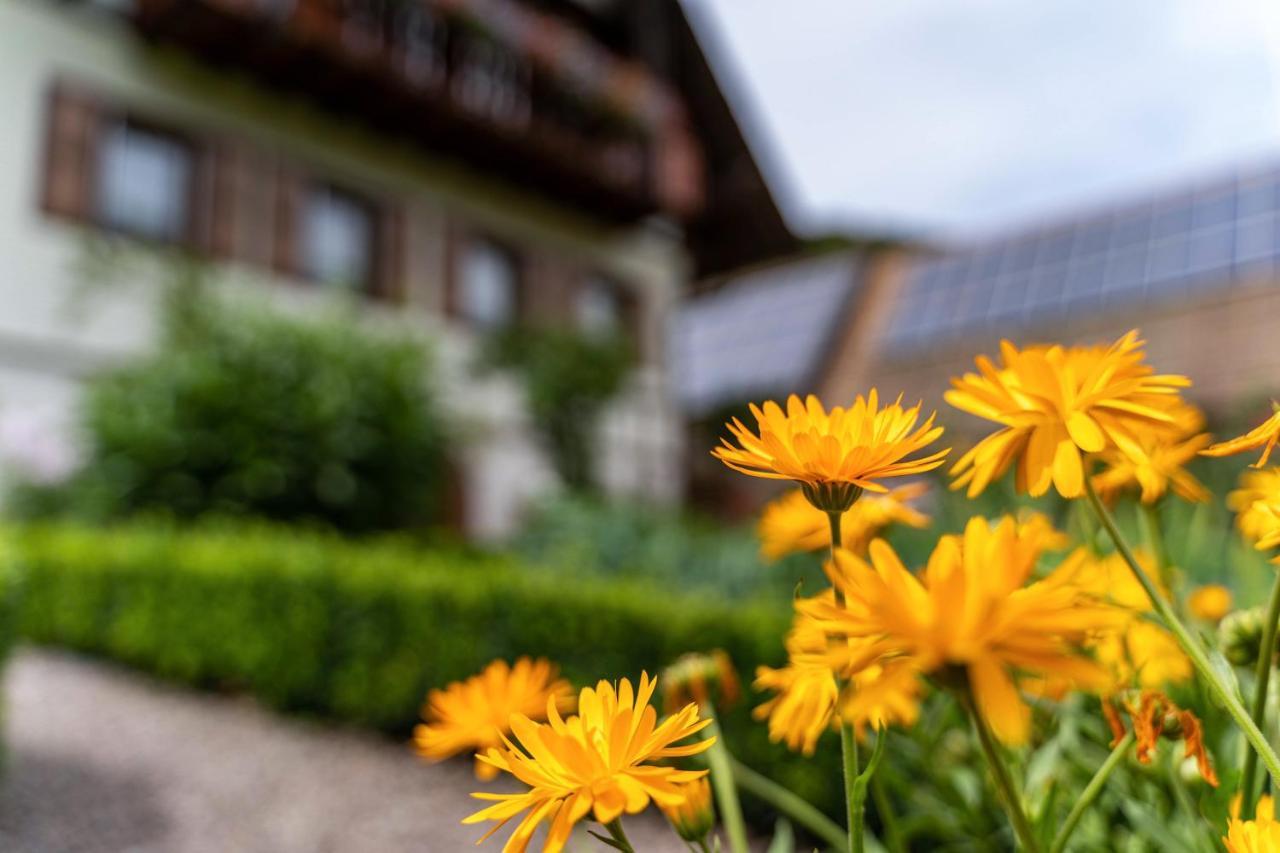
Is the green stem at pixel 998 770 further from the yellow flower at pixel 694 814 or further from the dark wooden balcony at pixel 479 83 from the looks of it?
the dark wooden balcony at pixel 479 83

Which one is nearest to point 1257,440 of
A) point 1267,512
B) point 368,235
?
point 1267,512

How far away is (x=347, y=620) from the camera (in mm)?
3664

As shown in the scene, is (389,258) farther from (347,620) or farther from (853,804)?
(853,804)

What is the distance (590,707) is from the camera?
0.65 m

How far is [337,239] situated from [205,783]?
6.75 m

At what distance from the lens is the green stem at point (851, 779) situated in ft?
2.02

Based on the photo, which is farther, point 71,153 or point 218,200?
point 218,200

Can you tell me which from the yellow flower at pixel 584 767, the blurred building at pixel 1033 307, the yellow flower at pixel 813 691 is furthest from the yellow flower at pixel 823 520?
the blurred building at pixel 1033 307

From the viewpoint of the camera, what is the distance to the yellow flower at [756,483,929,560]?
36.6 inches

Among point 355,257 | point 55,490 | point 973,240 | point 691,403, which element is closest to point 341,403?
point 55,490

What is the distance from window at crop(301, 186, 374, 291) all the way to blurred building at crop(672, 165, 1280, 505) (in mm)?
4055

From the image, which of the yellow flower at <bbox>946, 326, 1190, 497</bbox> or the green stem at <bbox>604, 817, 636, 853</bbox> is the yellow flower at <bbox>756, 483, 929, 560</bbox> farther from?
the green stem at <bbox>604, 817, 636, 853</bbox>

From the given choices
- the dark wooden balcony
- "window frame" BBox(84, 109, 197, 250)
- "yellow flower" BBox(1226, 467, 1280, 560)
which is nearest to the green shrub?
"window frame" BBox(84, 109, 197, 250)

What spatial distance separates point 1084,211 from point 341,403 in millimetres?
10672
